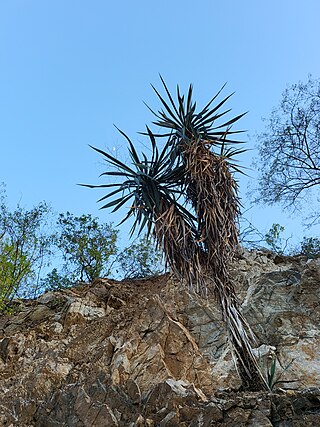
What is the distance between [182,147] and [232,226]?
1488mm

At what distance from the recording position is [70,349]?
27.3ft

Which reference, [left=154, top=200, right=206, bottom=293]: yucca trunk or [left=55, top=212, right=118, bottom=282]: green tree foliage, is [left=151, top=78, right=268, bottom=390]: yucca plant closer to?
[left=154, top=200, right=206, bottom=293]: yucca trunk

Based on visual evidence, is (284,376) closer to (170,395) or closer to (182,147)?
(170,395)

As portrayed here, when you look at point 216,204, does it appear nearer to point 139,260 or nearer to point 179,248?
point 179,248

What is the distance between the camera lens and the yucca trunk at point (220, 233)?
273 inches

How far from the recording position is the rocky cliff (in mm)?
5996

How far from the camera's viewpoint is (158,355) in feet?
24.4

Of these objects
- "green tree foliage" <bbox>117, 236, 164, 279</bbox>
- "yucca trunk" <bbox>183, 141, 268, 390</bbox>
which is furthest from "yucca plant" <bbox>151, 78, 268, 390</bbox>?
"green tree foliage" <bbox>117, 236, 164, 279</bbox>

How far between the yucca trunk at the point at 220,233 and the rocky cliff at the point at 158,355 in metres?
0.54

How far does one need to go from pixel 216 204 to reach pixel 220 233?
46 centimetres

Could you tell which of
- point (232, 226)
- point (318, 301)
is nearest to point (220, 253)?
point (232, 226)

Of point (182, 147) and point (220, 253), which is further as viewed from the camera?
point (182, 147)

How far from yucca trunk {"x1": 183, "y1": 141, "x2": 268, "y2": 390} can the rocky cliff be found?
0.54 m

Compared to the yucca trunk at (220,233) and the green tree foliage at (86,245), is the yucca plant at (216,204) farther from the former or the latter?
the green tree foliage at (86,245)
